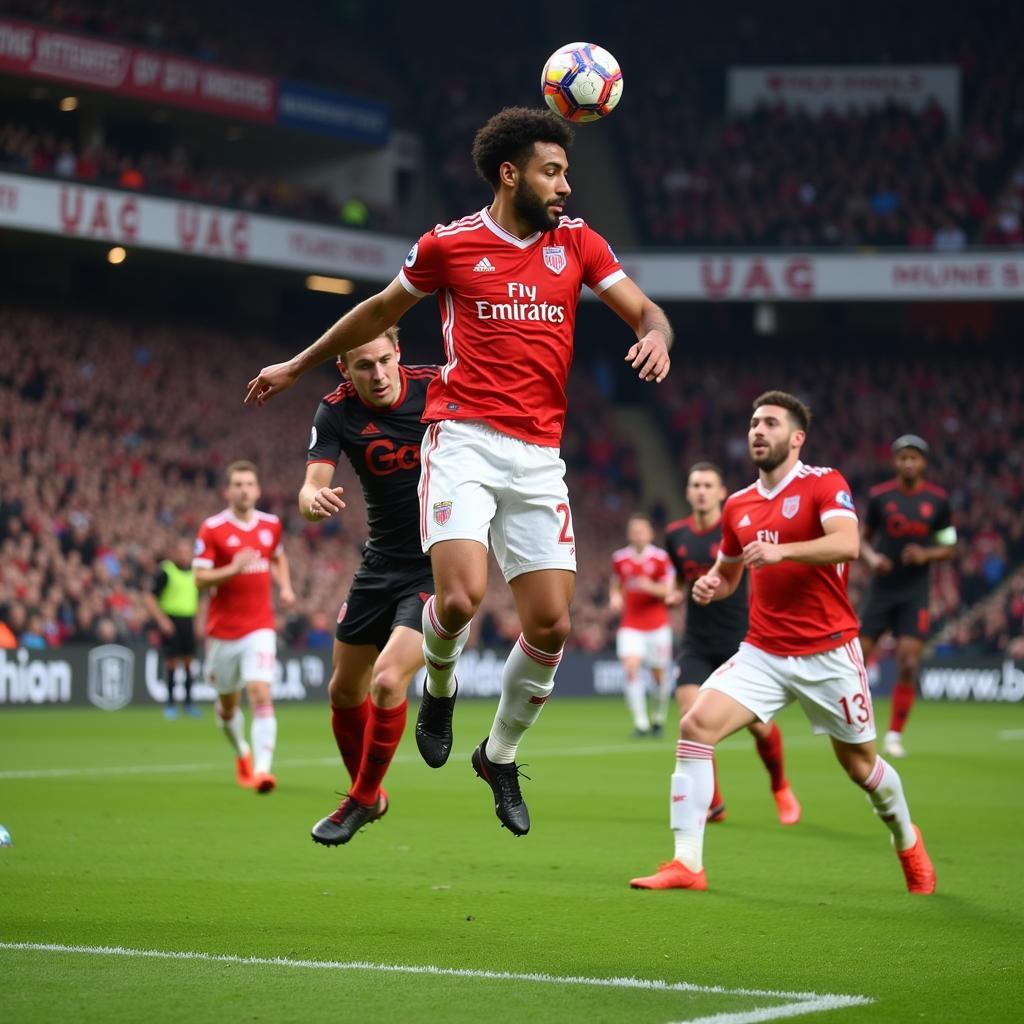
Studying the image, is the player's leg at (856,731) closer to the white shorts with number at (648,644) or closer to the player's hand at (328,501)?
the player's hand at (328,501)

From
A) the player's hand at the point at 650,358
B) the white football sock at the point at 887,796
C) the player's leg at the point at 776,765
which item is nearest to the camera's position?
the player's hand at the point at 650,358

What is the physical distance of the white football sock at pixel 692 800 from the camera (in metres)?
8.95

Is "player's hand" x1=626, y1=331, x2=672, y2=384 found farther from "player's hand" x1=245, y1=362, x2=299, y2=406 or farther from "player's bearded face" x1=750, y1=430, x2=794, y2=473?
"player's bearded face" x1=750, y1=430, x2=794, y2=473

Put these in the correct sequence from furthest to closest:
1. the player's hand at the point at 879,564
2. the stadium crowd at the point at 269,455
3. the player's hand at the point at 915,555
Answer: the stadium crowd at the point at 269,455, the player's hand at the point at 915,555, the player's hand at the point at 879,564

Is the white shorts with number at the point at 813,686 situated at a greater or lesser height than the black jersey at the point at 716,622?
lesser

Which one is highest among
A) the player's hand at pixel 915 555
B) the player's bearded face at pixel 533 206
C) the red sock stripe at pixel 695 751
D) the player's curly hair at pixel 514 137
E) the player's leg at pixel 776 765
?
the player's curly hair at pixel 514 137

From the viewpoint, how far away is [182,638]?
23719 mm

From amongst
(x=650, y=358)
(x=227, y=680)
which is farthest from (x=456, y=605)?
(x=227, y=680)

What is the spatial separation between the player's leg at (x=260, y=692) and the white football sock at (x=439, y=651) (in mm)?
6141

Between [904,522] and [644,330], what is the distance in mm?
10449

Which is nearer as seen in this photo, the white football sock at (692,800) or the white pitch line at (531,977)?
the white pitch line at (531,977)

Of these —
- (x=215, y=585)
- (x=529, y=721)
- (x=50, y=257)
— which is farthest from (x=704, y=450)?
(x=529, y=721)

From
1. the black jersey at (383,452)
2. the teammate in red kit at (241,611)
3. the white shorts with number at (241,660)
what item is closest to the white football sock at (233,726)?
the teammate in red kit at (241,611)

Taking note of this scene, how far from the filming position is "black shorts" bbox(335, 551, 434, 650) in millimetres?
9281
